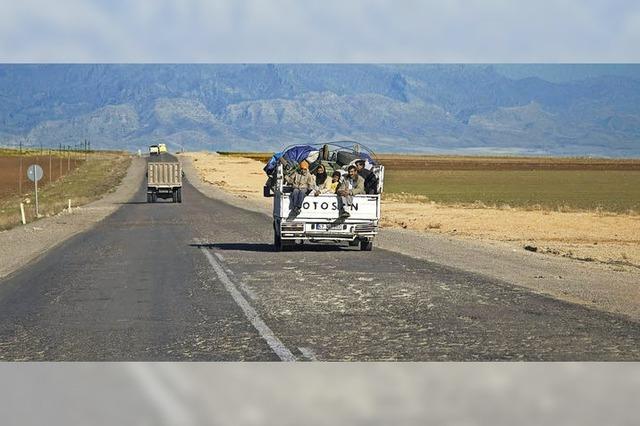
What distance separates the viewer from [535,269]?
22.7 metres

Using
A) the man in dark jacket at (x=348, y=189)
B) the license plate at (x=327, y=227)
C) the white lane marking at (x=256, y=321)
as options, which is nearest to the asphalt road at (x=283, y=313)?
the white lane marking at (x=256, y=321)

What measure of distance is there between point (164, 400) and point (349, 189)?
19.2 m

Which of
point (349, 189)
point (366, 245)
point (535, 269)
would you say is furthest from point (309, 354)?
point (366, 245)

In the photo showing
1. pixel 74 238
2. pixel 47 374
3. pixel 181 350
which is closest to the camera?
pixel 47 374

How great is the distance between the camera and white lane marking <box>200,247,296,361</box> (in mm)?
11094

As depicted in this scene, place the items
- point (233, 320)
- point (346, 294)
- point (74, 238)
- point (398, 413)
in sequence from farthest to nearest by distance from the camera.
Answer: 1. point (74, 238)
2. point (346, 294)
3. point (233, 320)
4. point (398, 413)

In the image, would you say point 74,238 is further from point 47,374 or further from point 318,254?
point 47,374

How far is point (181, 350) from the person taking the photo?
37.1ft

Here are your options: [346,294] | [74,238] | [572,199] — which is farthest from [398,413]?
[572,199]

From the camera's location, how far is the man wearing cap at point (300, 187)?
25.5m

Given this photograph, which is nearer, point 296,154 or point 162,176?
point 296,154

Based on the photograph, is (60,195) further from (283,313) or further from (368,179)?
(283,313)

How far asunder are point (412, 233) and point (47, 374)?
27949 mm

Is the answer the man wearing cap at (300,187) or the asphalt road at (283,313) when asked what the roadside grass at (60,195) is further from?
the asphalt road at (283,313)
